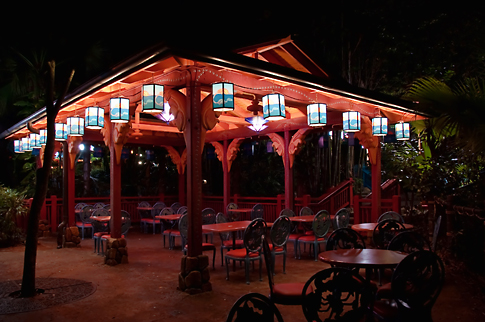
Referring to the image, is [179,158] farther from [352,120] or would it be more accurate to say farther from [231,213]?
[352,120]

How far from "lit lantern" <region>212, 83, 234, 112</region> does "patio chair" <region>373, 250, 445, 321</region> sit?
329 centimetres

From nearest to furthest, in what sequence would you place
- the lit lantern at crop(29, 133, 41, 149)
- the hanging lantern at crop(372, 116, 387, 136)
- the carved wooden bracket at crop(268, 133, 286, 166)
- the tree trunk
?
1. the tree trunk
2. the hanging lantern at crop(372, 116, 387, 136)
3. the lit lantern at crop(29, 133, 41, 149)
4. the carved wooden bracket at crop(268, 133, 286, 166)

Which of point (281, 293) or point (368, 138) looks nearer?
point (281, 293)

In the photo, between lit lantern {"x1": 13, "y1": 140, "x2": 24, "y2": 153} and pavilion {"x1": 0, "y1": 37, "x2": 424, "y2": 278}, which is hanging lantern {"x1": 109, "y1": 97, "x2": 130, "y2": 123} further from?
lit lantern {"x1": 13, "y1": 140, "x2": 24, "y2": 153}

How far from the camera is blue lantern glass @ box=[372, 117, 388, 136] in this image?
8.88m

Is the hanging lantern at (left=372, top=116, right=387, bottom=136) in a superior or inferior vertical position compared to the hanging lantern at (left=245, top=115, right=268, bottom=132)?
inferior

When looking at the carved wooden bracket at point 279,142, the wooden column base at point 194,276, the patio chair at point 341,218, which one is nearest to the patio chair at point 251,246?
the wooden column base at point 194,276

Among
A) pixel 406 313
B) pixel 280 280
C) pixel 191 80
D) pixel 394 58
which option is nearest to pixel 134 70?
pixel 191 80

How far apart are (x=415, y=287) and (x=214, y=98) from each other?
3563 mm

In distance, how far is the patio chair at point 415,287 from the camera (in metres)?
3.19

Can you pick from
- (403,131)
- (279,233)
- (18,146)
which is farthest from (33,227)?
(18,146)

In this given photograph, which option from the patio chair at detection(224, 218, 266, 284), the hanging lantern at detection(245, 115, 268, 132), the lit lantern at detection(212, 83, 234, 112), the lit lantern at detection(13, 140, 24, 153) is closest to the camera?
the lit lantern at detection(212, 83, 234, 112)

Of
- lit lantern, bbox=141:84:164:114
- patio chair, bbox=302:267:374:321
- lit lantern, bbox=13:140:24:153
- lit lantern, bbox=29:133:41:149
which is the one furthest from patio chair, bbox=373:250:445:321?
lit lantern, bbox=13:140:24:153

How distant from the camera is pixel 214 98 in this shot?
5.71 m
